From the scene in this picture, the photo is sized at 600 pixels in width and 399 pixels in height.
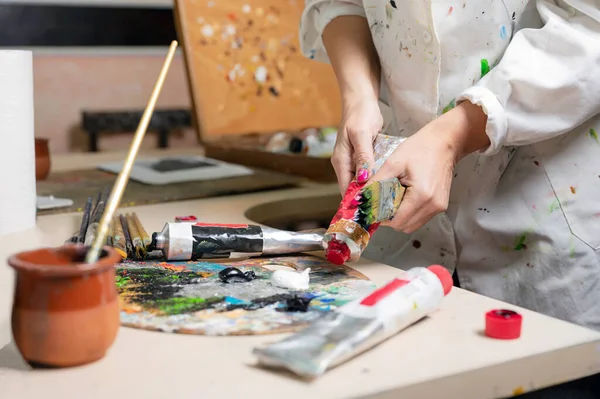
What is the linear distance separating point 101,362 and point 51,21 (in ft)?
6.57

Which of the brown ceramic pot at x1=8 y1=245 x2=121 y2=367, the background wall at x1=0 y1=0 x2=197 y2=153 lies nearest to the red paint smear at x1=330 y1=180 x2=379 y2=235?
the brown ceramic pot at x1=8 y1=245 x2=121 y2=367

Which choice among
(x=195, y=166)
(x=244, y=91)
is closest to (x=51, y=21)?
(x=244, y=91)

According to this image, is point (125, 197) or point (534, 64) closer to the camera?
point (534, 64)

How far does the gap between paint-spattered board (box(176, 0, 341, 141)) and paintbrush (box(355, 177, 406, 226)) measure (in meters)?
0.95

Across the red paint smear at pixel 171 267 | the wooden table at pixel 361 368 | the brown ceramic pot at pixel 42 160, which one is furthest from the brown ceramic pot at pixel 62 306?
the brown ceramic pot at pixel 42 160

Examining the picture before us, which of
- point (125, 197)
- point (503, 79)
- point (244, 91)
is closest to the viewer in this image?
point (503, 79)

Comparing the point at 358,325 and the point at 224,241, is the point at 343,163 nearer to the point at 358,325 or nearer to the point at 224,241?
the point at 224,241

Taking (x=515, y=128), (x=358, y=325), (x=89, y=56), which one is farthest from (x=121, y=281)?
(x=89, y=56)

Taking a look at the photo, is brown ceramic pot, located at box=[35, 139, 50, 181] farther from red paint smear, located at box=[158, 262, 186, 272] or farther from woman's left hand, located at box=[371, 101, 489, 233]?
woman's left hand, located at box=[371, 101, 489, 233]

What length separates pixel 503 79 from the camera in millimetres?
920

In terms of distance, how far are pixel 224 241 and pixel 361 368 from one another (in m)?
0.33

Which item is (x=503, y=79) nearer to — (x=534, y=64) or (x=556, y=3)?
(x=534, y=64)

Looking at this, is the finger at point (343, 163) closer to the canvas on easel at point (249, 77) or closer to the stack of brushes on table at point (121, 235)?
the stack of brushes on table at point (121, 235)

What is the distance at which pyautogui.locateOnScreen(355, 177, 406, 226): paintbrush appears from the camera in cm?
84
